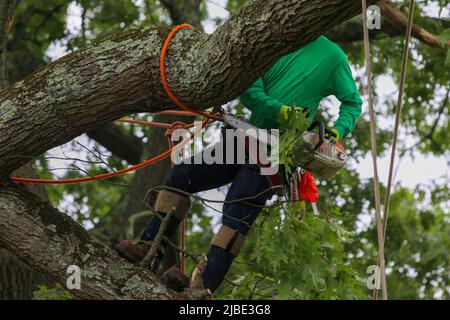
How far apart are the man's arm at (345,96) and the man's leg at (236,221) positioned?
472 mm

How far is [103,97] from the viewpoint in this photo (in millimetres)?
4359

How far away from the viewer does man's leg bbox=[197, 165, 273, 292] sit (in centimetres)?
475

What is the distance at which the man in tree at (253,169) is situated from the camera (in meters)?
4.69

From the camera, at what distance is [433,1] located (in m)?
7.93

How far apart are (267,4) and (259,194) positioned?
99 centimetres

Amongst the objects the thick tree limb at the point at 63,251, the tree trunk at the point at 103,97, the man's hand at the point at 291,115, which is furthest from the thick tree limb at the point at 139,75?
the man's hand at the point at 291,115

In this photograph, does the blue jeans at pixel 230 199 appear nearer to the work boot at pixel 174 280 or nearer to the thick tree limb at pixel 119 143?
the work boot at pixel 174 280

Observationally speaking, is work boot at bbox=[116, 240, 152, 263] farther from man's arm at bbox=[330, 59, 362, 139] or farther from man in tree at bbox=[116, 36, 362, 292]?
man's arm at bbox=[330, 59, 362, 139]

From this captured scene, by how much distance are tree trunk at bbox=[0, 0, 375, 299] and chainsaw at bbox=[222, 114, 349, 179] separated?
50 cm

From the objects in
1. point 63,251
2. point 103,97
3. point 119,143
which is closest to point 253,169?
point 103,97

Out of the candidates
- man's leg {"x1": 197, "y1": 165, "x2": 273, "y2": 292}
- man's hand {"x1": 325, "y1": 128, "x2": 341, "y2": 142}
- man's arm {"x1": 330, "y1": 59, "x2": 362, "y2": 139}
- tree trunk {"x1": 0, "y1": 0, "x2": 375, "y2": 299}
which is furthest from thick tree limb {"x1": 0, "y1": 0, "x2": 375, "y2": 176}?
man's arm {"x1": 330, "y1": 59, "x2": 362, "y2": 139}

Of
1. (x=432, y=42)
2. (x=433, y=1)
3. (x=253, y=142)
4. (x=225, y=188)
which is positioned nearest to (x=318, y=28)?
(x=253, y=142)

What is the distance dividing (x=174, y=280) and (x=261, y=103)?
2.92ft
